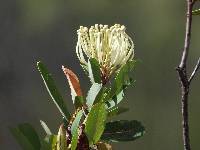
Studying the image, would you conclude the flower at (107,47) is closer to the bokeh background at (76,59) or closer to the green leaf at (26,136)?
the green leaf at (26,136)

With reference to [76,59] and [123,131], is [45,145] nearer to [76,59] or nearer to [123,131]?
[123,131]

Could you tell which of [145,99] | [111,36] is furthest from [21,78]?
[111,36]

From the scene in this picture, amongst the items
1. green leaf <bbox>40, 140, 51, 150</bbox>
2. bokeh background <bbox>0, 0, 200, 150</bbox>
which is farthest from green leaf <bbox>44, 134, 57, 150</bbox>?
bokeh background <bbox>0, 0, 200, 150</bbox>

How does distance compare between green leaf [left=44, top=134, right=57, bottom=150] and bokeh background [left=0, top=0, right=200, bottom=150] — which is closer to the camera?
green leaf [left=44, top=134, right=57, bottom=150]

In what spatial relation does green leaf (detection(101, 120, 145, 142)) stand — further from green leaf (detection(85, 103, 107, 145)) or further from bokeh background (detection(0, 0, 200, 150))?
bokeh background (detection(0, 0, 200, 150))

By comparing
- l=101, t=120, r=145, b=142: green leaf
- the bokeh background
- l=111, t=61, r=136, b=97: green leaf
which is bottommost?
the bokeh background

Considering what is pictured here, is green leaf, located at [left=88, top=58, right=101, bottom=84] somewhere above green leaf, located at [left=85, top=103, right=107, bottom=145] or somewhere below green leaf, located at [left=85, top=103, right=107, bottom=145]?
above

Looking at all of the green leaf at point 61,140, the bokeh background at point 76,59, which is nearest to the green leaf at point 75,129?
the green leaf at point 61,140
